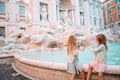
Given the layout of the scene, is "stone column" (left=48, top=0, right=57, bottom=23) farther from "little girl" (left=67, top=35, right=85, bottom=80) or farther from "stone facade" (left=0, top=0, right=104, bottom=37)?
"little girl" (left=67, top=35, right=85, bottom=80)

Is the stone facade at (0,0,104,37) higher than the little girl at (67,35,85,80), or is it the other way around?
the stone facade at (0,0,104,37)

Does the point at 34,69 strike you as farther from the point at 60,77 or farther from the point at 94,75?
the point at 94,75

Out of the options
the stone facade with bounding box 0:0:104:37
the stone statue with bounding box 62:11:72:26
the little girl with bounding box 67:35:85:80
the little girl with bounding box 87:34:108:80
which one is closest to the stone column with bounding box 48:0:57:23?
the stone facade with bounding box 0:0:104:37

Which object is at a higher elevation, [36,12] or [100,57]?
[36,12]

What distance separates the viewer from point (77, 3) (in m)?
23.2

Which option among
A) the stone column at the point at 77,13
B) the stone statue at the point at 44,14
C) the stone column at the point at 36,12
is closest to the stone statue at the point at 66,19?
the stone column at the point at 77,13

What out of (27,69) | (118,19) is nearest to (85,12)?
(118,19)

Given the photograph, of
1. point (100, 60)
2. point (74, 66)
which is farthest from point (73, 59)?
point (100, 60)

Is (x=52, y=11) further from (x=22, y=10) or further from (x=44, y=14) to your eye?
(x=22, y=10)

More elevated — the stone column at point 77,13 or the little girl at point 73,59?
the stone column at point 77,13

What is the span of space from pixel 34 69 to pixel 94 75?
170 cm

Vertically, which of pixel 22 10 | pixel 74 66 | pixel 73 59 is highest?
pixel 22 10

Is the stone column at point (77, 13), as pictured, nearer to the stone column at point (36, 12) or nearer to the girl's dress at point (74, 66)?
the stone column at point (36, 12)

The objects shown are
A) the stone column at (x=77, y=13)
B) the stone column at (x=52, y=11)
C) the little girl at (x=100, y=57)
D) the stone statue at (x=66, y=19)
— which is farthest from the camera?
the stone column at (x=77, y=13)
